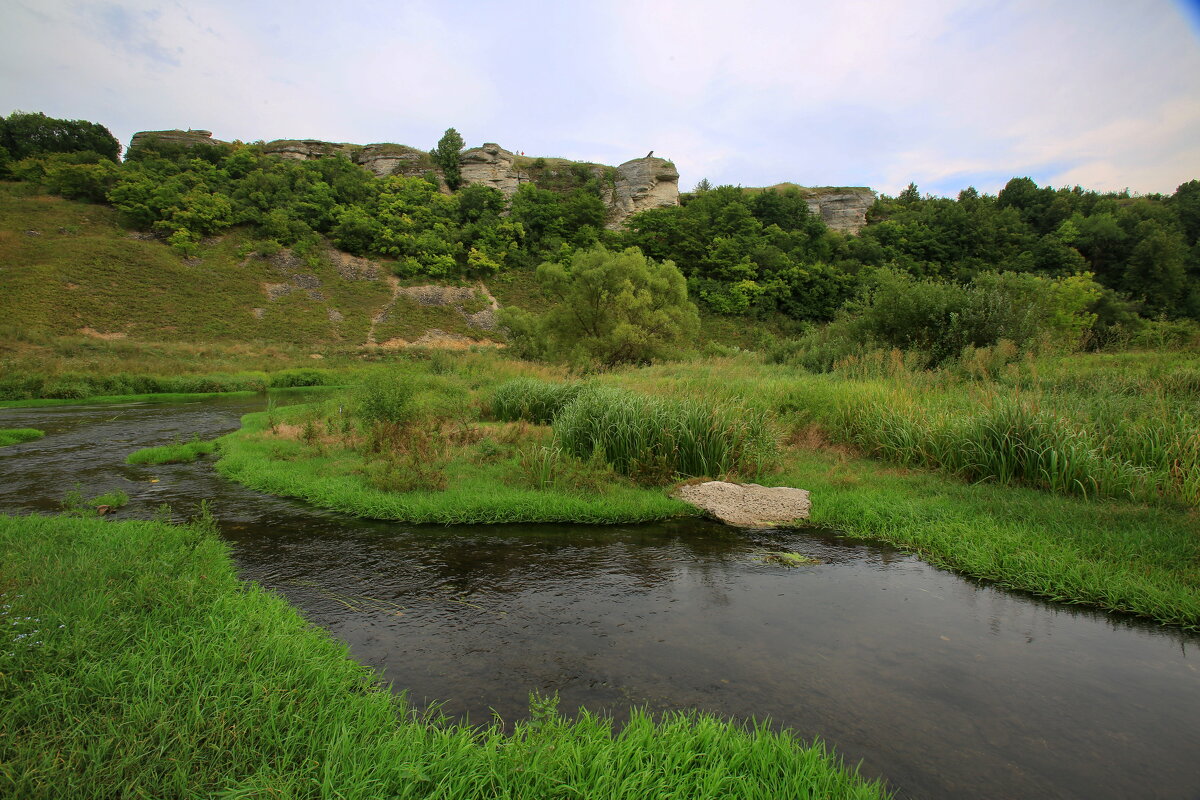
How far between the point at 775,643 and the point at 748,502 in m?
4.01

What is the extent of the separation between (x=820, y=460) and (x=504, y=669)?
28.4ft

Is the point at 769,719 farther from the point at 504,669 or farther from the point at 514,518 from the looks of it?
the point at 514,518

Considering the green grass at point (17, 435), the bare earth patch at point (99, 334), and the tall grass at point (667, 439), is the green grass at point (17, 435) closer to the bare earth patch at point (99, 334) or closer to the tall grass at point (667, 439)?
the tall grass at point (667, 439)

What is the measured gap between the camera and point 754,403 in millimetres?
12531

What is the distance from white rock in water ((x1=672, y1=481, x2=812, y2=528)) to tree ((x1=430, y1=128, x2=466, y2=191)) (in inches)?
3425

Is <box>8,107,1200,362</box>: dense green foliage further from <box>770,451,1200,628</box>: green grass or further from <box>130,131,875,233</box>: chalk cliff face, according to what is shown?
<box>770,451,1200,628</box>: green grass

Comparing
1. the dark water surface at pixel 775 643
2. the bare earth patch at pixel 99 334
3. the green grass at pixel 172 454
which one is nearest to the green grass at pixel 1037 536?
the dark water surface at pixel 775 643

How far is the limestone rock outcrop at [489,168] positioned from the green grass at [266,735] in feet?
286

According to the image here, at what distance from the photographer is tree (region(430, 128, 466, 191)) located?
3361 inches

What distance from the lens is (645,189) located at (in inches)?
3364

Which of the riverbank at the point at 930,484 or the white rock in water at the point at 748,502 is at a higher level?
the riverbank at the point at 930,484

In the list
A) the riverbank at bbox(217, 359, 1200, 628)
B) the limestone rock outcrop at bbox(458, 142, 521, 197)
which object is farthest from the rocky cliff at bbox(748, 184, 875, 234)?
the riverbank at bbox(217, 359, 1200, 628)

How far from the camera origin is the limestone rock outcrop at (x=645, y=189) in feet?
280

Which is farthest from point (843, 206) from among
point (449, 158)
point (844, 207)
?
point (449, 158)
